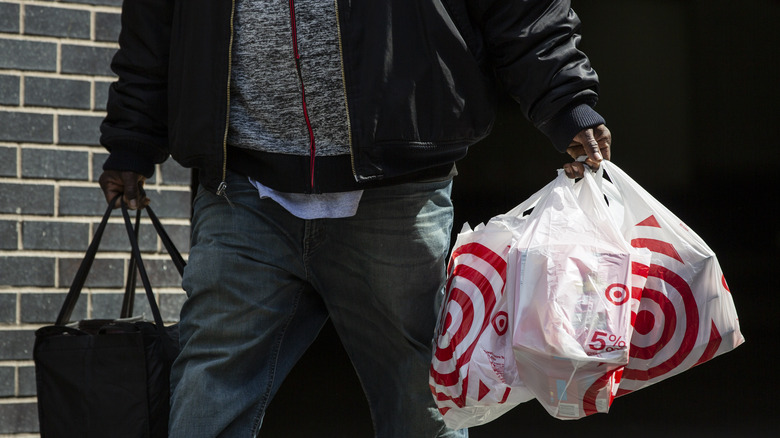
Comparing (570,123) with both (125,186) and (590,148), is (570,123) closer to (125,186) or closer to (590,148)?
(590,148)

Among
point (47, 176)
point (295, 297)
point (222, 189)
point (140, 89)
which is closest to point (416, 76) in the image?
point (222, 189)

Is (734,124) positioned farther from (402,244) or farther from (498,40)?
(402,244)

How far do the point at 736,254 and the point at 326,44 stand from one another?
1.89 meters

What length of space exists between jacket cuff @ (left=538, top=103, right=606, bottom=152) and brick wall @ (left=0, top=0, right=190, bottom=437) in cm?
169

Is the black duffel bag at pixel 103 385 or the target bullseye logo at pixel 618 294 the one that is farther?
the black duffel bag at pixel 103 385

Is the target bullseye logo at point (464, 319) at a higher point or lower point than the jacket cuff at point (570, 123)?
lower

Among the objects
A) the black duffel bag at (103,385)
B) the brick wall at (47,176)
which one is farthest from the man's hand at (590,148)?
the brick wall at (47,176)

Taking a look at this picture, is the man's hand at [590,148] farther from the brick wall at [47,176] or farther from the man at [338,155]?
the brick wall at [47,176]

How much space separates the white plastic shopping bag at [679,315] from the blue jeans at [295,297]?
20.7 inches

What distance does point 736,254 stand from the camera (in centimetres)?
329

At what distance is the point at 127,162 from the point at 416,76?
87cm

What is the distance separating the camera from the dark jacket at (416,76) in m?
2.13

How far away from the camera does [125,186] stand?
2.50 m

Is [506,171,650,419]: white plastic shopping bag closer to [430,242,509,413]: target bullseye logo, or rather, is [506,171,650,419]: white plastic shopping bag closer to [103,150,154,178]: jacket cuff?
[430,242,509,413]: target bullseye logo
